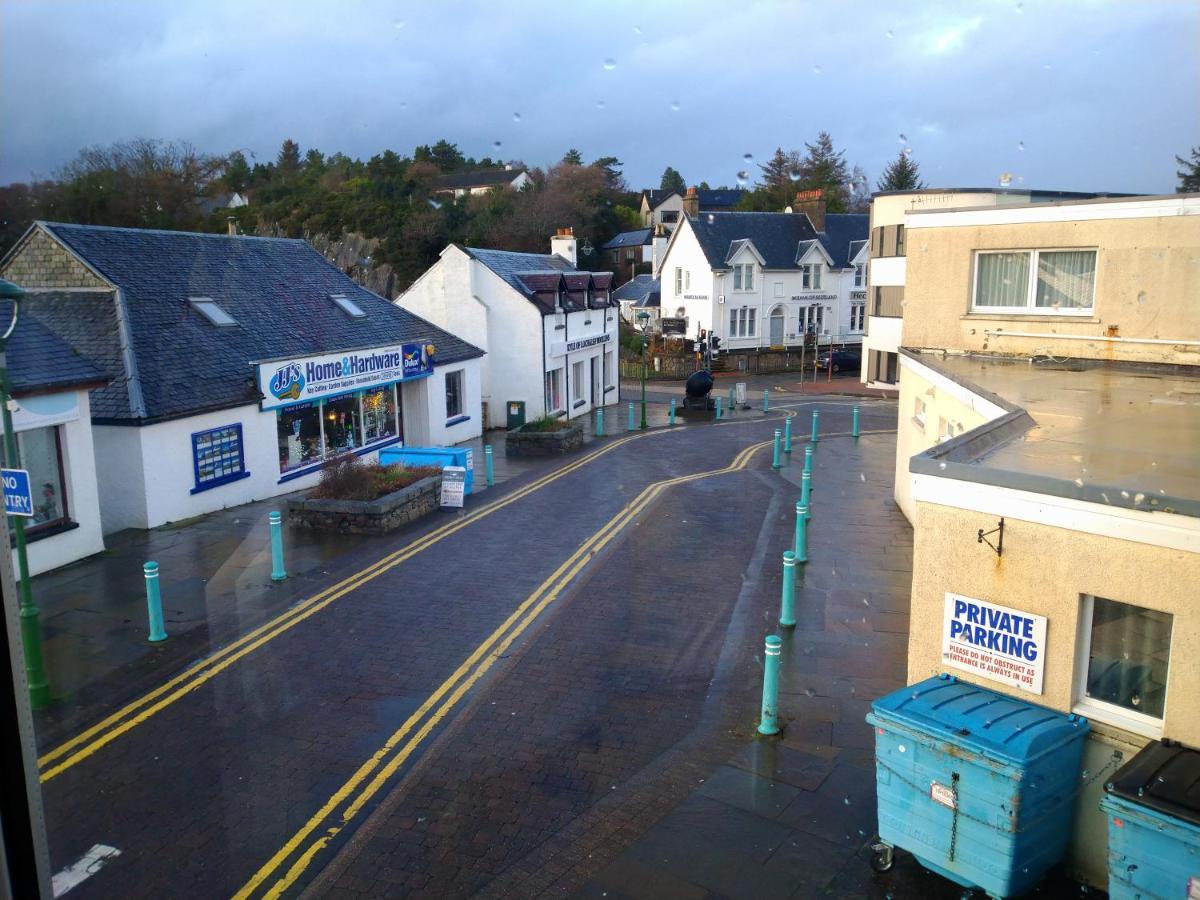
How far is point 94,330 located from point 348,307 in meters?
8.02

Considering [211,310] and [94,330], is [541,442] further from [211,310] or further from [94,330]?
[94,330]

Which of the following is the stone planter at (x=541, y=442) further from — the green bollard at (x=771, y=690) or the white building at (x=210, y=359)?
the green bollard at (x=771, y=690)

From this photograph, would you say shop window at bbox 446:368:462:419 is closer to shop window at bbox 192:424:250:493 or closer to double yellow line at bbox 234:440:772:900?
shop window at bbox 192:424:250:493

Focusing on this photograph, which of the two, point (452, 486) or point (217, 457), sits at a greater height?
point (217, 457)

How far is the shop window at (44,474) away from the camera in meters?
14.3

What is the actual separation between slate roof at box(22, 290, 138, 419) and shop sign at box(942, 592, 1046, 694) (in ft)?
50.4

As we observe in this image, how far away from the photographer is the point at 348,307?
84.4 ft

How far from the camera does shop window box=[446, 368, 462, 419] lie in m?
29.8

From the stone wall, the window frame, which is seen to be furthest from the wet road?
the stone wall

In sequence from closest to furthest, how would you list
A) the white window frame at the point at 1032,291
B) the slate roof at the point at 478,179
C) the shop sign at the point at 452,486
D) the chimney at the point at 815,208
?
the white window frame at the point at 1032,291 < the shop sign at the point at 452,486 < the chimney at the point at 815,208 < the slate roof at the point at 478,179

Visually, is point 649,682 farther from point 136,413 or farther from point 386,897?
point 136,413

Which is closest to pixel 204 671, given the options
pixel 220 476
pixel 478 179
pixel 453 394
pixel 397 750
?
pixel 397 750

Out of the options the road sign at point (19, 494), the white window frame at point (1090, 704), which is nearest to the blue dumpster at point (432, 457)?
the road sign at point (19, 494)

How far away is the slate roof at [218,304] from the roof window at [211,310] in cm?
11
